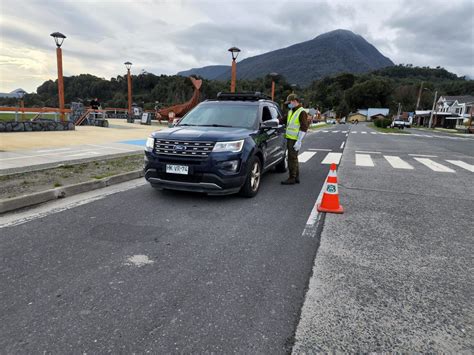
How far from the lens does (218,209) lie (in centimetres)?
509

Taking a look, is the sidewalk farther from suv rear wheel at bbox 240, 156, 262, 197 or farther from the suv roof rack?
suv rear wheel at bbox 240, 156, 262, 197

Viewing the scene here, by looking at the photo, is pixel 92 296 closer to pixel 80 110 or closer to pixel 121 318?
pixel 121 318

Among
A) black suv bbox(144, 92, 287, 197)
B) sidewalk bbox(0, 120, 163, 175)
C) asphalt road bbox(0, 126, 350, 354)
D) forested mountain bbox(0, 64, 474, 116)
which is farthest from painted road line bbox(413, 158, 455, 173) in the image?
forested mountain bbox(0, 64, 474, 116)

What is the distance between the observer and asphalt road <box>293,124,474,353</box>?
2.27 metres

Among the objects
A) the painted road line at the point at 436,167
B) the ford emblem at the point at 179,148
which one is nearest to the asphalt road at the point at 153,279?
the ford emblem at the point at 179,148

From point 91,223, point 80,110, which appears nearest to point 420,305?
point 91,223

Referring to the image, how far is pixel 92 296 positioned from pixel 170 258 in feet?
2.89

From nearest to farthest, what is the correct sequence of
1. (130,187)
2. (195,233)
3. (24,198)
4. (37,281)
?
(37,281)
(195,233)
(24,198)
(130,187)

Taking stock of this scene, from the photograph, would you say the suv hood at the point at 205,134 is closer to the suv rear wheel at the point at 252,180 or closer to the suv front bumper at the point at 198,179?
the suv front bumper at the point at 198,179

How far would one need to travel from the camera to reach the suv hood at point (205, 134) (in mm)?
5242

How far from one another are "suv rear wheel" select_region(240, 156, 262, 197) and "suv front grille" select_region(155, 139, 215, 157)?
0.91 metres

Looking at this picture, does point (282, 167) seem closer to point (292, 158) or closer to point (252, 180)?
point (292, 158)

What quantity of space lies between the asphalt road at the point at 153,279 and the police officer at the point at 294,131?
235cm

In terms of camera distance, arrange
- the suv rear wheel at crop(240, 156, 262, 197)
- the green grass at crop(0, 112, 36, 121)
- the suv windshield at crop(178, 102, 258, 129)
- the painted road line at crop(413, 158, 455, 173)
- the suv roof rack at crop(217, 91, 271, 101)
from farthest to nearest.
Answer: the green grass at crop(0, 112, 36, 121) < the painted road line at crop(413, 158, 455, 173) < the suv roof rack at crop(217, 91, 271, 101) < the suv windshield at crop(178, 102, 258, 129) < the suv rear wheel at crop(240, 156, 262, 197)
